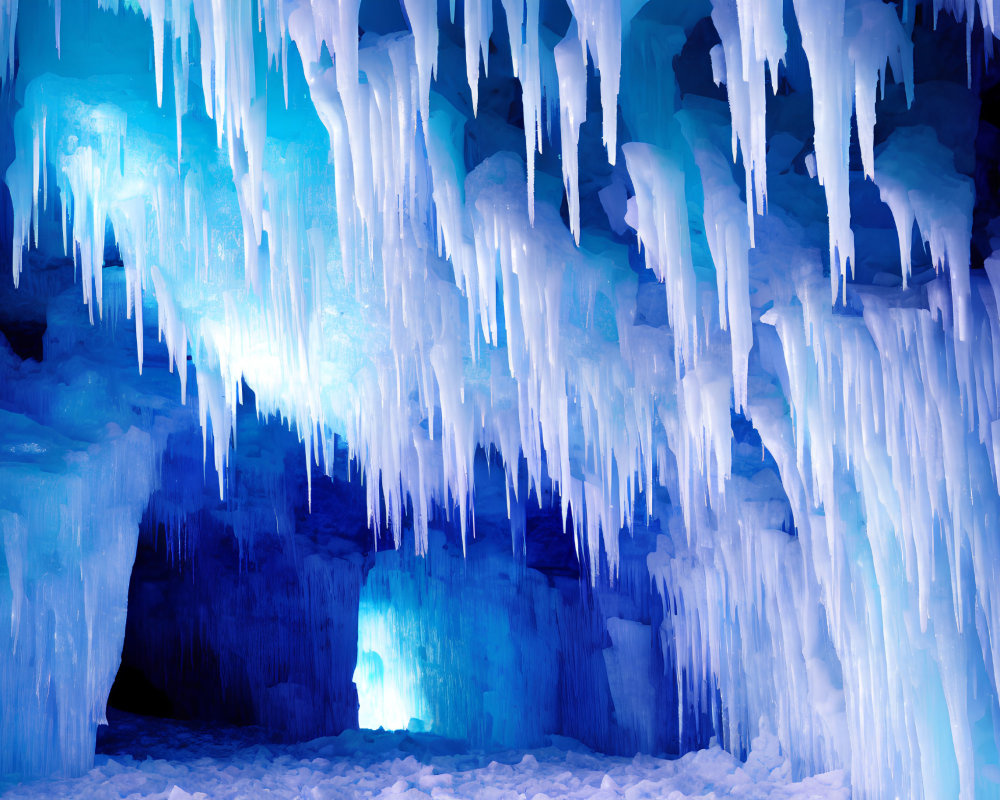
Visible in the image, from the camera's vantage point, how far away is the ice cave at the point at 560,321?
489cm

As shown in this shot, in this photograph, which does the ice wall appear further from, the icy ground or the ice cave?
the icy ground

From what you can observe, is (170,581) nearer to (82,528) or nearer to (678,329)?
(82,528)

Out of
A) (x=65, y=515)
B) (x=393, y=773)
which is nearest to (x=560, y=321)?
(x=393, y=773)

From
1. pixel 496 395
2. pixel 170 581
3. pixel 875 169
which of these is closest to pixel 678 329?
pixel 875 169

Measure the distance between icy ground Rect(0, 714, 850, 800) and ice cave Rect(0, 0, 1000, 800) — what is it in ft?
0.22

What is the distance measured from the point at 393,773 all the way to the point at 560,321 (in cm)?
432

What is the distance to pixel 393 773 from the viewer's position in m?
7.92

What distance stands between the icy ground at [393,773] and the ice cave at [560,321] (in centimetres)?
7

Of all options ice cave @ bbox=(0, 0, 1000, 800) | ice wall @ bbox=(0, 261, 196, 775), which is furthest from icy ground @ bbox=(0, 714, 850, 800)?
ice wall @ bbox=(0, 261, 196, 775)

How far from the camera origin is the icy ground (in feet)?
22.4

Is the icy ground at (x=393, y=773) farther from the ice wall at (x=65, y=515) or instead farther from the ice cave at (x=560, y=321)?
the ice wall at (x=65, y=515)

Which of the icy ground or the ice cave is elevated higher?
the ice cave

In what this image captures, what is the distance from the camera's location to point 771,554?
7746mm

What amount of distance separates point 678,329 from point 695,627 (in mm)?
5050
